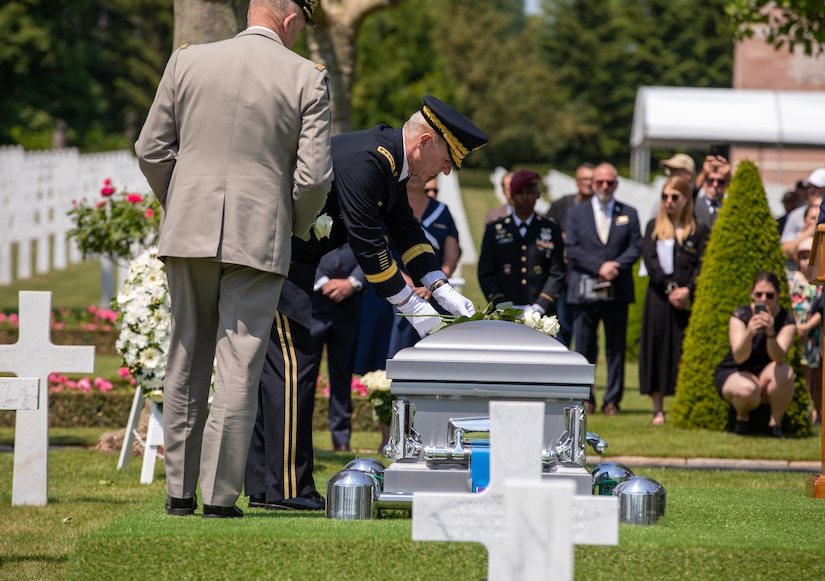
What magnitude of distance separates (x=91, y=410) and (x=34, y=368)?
376 centimetres

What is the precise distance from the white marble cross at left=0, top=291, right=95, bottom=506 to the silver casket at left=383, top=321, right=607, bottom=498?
7.20 feet

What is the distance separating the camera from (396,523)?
4805mm

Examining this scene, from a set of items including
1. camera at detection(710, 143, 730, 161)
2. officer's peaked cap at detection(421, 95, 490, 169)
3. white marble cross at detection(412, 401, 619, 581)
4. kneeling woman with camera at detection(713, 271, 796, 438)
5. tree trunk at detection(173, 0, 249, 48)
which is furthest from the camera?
camera at detection(710, 143, 730, 161)

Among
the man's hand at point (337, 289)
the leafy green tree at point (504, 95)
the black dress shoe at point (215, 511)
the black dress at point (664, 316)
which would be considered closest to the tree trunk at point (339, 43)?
the black dress at point (664, 316)

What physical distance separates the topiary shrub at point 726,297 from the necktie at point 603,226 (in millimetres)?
1166

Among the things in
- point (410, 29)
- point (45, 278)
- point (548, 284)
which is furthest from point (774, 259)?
point (410, 29)

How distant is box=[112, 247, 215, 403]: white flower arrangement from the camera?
785 cm

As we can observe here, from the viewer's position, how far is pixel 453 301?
589 cm

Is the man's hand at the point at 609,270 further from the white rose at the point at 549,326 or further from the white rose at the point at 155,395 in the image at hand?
the white rose at the point at 549,326

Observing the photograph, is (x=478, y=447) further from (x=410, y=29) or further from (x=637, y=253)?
(x=410, y=29)

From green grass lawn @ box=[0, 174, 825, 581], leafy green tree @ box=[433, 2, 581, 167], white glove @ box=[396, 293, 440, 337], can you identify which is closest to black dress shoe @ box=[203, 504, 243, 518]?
green grass lawn @ box=[0, 174, 825, 581]

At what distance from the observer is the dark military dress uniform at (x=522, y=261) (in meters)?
10.3

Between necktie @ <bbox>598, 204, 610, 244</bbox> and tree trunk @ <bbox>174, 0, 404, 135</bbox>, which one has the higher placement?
tree trunk @ <bbox>174, 0, 404, 135</bbox>

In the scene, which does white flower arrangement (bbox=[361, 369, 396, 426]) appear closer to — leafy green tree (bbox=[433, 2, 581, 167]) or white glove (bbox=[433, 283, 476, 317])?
white glove (bbox=[433, 283, 476, 317])
